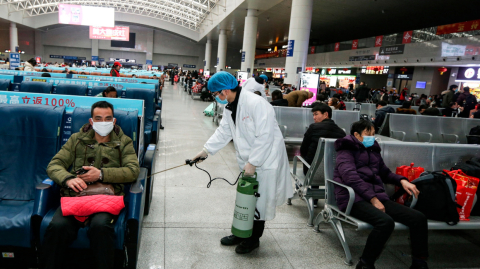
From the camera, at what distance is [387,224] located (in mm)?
2721

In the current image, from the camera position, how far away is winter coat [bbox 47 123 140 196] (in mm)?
2549

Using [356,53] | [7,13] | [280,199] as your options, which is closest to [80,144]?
[280,199]

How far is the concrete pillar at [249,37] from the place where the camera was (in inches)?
867

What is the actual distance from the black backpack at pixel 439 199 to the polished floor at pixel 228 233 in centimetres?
51

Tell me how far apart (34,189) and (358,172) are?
301cm

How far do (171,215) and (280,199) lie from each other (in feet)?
4.53

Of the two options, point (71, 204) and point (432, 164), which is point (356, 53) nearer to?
point (432, 164)

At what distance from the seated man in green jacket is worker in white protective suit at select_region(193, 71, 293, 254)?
80cm

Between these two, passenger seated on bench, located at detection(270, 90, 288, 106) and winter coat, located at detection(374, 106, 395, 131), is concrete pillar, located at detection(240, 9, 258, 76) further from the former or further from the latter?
winter coat, located at detection(374, 106, 395, 131)

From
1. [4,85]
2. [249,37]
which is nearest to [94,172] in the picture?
[4,85]

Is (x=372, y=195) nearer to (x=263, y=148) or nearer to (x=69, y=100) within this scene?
(x=263, y=148)

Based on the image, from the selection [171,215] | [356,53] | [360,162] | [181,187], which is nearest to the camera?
[360,162]

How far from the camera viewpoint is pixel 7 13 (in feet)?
122

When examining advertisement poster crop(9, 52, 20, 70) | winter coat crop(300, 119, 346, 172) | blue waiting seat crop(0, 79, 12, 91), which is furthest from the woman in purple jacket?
advertisement poster crop(9, 52, 20, 70)
